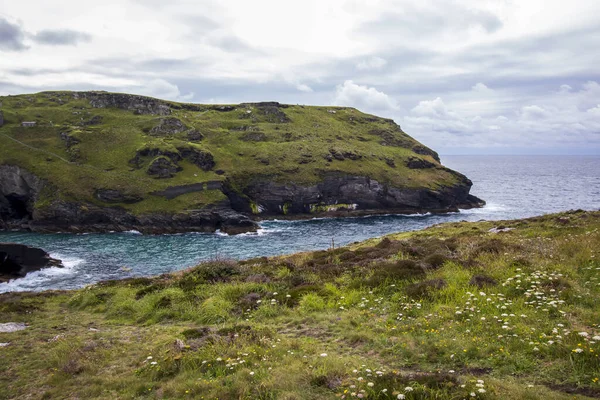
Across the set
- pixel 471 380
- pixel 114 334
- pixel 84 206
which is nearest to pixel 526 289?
pixel 471 380

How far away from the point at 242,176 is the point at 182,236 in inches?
1423

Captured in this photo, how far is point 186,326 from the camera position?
15383mm

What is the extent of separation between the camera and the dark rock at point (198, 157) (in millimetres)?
114750

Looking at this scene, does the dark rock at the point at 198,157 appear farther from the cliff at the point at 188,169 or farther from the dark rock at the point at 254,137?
the dark rock at the point at 254,137

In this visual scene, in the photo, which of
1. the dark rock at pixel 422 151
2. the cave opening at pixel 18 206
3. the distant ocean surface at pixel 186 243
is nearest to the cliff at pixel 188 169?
the cave opening at pixel 18 206

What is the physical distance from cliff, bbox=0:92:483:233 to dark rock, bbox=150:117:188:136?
20.1 inches

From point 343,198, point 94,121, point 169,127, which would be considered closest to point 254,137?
point 169,127

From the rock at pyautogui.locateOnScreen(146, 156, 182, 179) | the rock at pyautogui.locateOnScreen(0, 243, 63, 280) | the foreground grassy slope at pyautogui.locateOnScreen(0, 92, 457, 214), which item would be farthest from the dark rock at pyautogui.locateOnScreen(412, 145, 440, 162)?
the rock at pyautogui.locateOnScreen(0, 243, 63, 280)

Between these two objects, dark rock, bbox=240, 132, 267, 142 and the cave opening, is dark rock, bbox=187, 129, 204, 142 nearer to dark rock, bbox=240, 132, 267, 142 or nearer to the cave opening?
dark rock, bbox=240, 132, 267, 142

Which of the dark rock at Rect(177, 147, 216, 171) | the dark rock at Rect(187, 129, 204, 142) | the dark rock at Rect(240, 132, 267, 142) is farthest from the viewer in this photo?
the dark rock at Rect(240, 132, 267, 142)

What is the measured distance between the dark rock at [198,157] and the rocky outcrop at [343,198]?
15.2 meters

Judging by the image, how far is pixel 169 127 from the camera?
135 metres

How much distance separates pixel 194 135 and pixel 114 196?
48.3m

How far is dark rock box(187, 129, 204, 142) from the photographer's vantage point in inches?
5221
